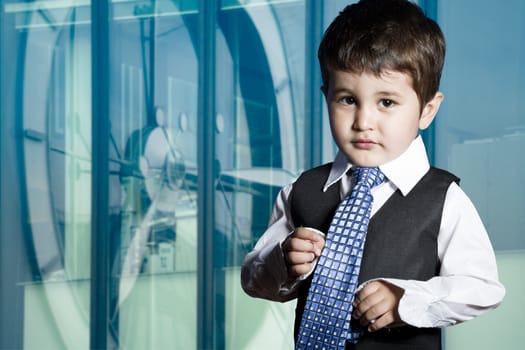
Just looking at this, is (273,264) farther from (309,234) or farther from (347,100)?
(347,100)

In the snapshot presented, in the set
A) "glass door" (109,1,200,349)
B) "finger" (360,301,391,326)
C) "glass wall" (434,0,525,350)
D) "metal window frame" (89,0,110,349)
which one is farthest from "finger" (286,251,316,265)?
"metal window frame" (89,0,110,349)

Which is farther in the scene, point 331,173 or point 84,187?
point 84,187

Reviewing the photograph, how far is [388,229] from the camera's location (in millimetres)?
959

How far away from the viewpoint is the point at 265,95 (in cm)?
235

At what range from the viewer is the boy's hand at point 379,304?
89 centimetres

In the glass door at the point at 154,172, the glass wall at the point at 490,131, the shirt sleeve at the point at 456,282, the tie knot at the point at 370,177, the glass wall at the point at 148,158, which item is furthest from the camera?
the glass door at the point at 154,172

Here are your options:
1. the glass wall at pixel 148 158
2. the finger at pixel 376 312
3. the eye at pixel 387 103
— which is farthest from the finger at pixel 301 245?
the glass wall at pixel 148 158

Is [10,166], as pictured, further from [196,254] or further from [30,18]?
Answer: [196,254]

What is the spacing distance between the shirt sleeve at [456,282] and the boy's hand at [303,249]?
110 mm

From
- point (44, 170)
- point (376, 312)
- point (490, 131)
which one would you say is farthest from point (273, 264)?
point (44, 170)

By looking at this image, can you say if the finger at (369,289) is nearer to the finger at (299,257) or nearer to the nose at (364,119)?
the finger at (299,257)

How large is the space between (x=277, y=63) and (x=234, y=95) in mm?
196

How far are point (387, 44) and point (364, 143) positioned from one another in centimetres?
13

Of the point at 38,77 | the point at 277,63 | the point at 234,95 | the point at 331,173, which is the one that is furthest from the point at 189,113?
the point at 331,173
